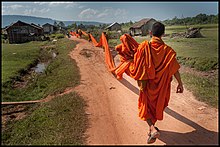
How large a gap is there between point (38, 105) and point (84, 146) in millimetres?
2968

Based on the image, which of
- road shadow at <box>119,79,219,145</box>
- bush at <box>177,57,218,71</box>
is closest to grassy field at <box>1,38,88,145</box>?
road shadow at <box>119,79,219,145</box>

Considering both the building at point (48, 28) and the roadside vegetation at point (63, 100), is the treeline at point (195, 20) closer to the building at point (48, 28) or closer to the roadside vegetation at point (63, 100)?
the roadside vegetation at point (63, 100)

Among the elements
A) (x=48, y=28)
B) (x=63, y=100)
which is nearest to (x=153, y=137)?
(x=63, y=100)

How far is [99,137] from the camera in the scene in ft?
12.2

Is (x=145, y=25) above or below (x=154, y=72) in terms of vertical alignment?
above

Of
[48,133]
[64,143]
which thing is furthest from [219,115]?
[48,133]

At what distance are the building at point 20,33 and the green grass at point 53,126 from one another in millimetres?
29664

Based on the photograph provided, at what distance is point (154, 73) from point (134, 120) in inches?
60.5

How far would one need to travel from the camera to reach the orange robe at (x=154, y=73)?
3084mm

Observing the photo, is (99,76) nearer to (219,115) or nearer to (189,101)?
(189,101)

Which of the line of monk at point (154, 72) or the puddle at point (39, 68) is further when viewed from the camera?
the puddle at point (39, 68)

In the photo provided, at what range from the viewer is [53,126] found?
421 centimetres

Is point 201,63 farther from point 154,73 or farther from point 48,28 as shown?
point 48,28

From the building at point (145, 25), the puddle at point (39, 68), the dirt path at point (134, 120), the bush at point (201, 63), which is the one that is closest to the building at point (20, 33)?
the puddle at point (39, 68)
